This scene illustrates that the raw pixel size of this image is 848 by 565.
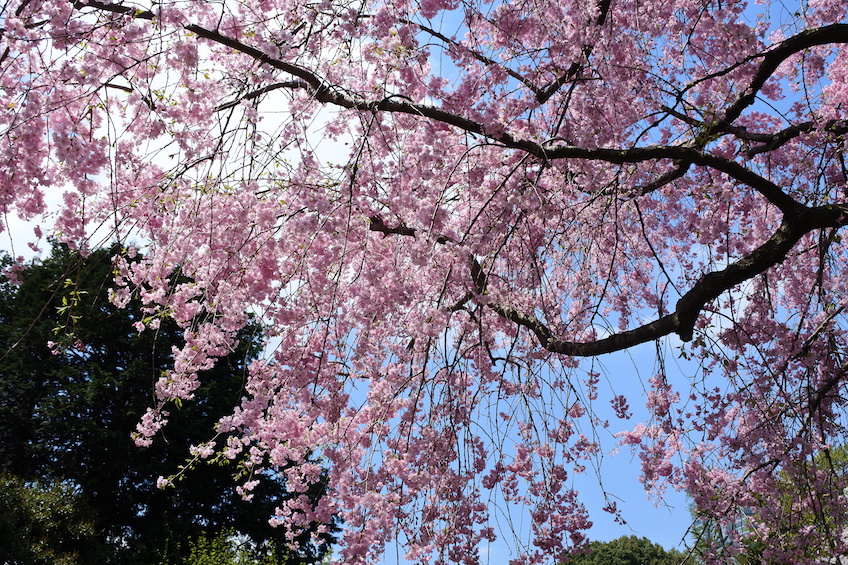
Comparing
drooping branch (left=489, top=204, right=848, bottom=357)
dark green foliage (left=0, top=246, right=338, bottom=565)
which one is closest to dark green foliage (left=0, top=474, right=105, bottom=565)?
dark green foliage (left=0, top=246, right=338, bottom=565)

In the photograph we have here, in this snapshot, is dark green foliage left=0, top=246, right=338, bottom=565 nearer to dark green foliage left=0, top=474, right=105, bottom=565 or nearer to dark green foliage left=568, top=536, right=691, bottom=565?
dark green foliage left=0, top=474, right=105, bottom=565

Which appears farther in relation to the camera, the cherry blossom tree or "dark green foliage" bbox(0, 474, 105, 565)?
"dark green foliage" bbox(0, 474, 105, 565)

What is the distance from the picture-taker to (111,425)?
1373cm

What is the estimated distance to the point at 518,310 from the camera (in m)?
4.41

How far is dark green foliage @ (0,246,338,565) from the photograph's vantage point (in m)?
13.1

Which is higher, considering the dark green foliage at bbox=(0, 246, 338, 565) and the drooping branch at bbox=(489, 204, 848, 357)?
the dark green foliage at bbox=(0, 246, 338, 565)

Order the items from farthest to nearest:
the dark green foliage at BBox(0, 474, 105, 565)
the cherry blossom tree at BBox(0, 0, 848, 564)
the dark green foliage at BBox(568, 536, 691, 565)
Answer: the dark green foliage at BBox(568, 536, 691, 565) < the dark green foliage at BBox(0, 474, 105, 565) < the cherry blossom tree at BBox(0, 0, 848, 564)

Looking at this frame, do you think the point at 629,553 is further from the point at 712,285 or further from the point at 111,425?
the point at 712,285

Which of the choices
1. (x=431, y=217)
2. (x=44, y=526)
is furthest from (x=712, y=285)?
(x=44, y=526)

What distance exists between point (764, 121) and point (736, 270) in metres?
2.68

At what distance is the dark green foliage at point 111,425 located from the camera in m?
13.1

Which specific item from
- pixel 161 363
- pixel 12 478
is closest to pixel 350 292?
pixel 12 478

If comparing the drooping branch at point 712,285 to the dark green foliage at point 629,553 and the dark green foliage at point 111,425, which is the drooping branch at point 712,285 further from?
the dark green foliage at point 629,553

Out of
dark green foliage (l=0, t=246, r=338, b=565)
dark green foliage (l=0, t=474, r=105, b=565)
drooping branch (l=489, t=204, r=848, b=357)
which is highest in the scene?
dark green foliage (l=0, t=246, r=338, b=565)
